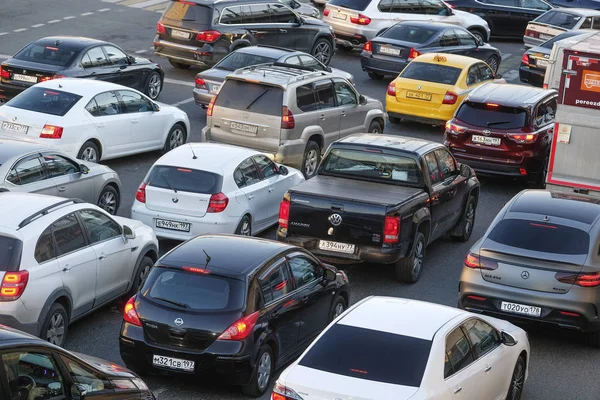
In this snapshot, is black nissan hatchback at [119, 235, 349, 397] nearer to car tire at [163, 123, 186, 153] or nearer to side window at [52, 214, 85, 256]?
side window at [52, 214, 85, 256]

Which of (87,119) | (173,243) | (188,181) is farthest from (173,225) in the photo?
(87,119)

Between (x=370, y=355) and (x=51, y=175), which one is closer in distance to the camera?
(x=370, y=355)

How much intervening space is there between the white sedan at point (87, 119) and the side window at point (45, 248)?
20.6ft

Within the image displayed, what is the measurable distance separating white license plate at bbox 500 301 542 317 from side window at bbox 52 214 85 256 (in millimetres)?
4751

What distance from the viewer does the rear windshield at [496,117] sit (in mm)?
20670

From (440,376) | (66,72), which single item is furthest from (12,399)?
(66,72)

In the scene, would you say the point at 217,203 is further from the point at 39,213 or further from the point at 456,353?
the point at 456,353

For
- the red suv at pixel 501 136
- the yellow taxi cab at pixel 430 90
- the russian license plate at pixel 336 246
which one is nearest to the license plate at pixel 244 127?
the red suv at pixel 501 136

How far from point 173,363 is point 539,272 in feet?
14.4

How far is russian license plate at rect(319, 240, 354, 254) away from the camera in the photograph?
15.4 metres

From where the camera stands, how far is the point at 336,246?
15.4 metres

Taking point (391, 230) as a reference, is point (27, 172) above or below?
above

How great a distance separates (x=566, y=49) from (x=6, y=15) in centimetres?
1886

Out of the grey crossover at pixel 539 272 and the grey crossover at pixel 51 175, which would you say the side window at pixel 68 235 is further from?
the grey crossover at pixel 539 272
